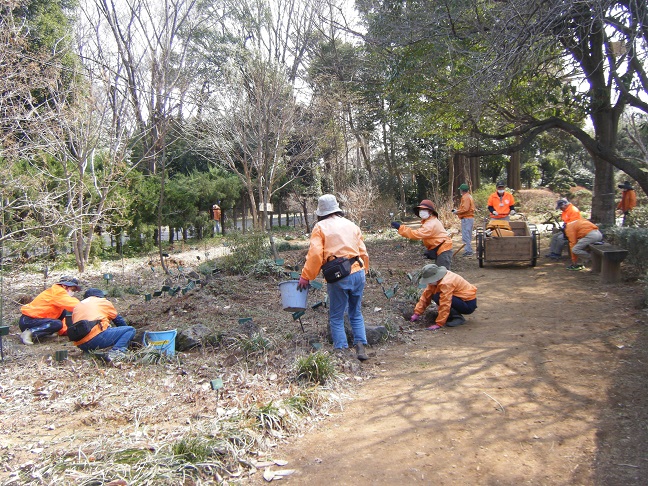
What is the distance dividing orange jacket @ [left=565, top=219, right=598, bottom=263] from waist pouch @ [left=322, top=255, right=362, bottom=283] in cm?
648

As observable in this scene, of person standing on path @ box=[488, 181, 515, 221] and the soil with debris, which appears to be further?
person standing on path @ box=[488, 181, 515, 221]

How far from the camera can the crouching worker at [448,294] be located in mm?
6215

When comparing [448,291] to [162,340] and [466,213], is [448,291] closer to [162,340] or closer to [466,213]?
[162,340]

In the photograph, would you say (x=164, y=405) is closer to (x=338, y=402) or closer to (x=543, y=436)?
(x=338, y=402)

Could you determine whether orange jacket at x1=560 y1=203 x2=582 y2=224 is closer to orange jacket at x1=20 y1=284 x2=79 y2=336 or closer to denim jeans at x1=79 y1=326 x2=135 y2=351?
denim jeans at x1=79 y1=326 x2=135 y2=351

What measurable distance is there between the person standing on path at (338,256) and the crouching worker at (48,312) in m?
3.35

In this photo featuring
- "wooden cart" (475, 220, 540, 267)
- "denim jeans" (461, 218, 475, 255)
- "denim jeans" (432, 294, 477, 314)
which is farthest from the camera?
"denim jeans" (461, 218, 475, 255)

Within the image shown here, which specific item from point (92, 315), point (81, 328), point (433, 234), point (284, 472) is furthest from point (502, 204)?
A: point (284, 472)

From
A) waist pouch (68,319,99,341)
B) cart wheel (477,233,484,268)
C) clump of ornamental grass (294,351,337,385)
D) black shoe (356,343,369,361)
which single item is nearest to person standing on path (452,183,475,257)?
cart wheel (477,233,484,268)

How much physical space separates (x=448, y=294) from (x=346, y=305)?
1.59 meters

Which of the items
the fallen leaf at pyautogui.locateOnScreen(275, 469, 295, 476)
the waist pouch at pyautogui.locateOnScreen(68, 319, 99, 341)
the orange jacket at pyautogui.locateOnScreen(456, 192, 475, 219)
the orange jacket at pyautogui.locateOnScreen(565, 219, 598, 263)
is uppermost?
the orange jacket at pyautogui.locateOnScreen(456, 192, 475, 219)

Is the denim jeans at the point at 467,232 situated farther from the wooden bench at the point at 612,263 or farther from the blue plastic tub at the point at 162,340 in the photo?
the blue plastic tub at the point at 162,340

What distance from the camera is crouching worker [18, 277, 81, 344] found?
6539 mm

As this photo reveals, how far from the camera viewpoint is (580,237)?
383 inches
